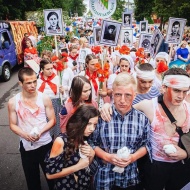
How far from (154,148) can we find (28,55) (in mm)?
7189

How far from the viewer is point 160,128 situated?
229 centimetres

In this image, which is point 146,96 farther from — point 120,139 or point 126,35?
point 126,35

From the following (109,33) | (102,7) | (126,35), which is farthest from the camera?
(126,35)

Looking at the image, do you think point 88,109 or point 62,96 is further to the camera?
point 62,96

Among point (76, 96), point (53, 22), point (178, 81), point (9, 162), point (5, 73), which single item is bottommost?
point (9, 162)

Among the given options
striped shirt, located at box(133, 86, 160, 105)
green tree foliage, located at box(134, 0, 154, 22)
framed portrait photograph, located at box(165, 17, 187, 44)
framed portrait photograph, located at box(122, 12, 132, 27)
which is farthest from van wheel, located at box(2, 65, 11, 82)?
green tree foliage, located at box(134, 0, 154, 22)

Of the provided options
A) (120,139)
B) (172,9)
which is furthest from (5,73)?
(172,9)

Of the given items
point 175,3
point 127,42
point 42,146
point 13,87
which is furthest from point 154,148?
point 175,3

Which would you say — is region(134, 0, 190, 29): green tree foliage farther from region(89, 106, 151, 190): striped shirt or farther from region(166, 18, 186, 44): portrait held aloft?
region(89, 106, 151, 190): striped shirt

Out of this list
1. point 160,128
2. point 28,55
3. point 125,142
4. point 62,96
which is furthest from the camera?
point 28,55

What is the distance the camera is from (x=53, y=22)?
5918 mm

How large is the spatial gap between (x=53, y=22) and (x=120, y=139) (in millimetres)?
4608

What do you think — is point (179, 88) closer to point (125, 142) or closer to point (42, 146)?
point (125, 142)

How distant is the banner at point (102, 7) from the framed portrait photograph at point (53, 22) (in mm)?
1072
